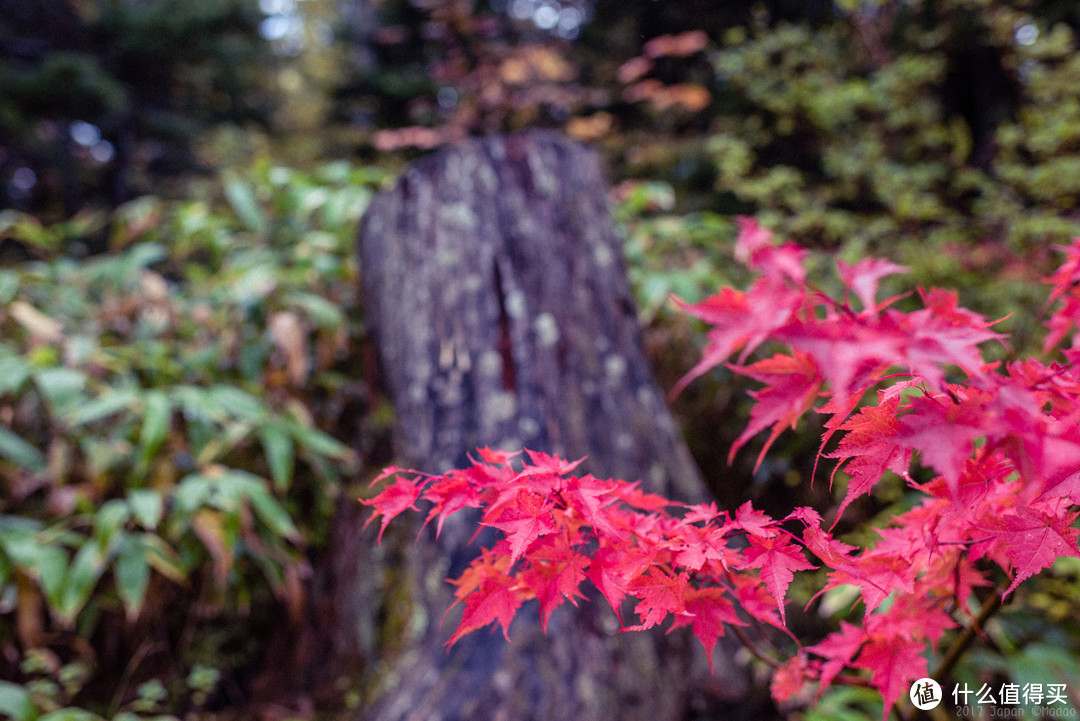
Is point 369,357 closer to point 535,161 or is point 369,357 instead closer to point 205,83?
→ point 535,161

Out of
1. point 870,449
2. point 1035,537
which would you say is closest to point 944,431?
point 870,449

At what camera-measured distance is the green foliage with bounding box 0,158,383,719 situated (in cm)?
129

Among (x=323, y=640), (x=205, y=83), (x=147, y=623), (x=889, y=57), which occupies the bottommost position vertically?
(x=323, y=640)

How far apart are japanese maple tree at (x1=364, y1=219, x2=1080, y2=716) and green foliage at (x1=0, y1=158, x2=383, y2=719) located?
1.04 m

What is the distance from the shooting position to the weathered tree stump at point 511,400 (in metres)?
1.02

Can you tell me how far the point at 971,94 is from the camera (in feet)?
9.56

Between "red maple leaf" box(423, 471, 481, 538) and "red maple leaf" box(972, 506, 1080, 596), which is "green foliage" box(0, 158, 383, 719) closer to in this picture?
"red maple leaf" box(423, 471, 481, 538)

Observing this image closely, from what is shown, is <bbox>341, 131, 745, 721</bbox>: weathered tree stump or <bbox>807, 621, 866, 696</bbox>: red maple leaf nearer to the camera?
<bbox>807, 621, 866, 696</bbox>: red maple leaf

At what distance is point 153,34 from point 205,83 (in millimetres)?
913

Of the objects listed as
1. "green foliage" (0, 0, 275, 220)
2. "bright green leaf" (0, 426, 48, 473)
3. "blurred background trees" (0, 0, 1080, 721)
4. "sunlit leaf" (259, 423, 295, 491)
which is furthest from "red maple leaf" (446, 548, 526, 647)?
"green foliage" (0, 0, 275, 220)

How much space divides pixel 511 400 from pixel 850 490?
0.84 meters

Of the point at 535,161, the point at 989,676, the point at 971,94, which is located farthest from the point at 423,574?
the point at 971,94

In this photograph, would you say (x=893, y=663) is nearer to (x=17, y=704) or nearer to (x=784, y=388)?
(x=784, y=388)

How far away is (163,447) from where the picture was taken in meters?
1.47
